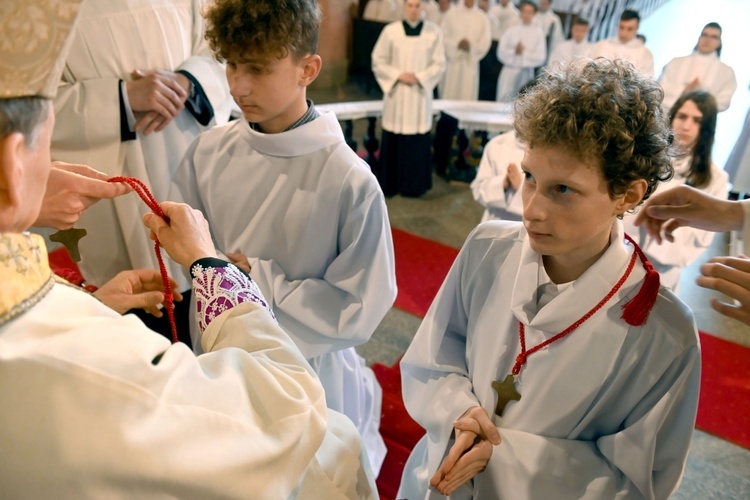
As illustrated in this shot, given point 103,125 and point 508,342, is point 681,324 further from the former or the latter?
Answer: point 103,125

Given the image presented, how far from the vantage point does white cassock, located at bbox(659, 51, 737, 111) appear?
570 centimetres

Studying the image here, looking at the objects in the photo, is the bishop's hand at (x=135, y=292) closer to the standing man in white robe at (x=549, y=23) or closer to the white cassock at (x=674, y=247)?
the white cassock at (x=674, y=247)

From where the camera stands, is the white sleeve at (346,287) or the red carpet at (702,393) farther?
the red carpet at (702,393)

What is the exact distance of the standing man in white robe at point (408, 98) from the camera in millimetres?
5676

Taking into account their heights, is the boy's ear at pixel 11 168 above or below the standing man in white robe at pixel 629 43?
above

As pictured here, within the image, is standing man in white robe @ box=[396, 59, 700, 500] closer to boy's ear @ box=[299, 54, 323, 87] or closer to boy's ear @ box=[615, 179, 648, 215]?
boy's ear @ box=[615, 179, 648, 215]

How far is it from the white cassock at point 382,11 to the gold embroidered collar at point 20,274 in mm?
9130

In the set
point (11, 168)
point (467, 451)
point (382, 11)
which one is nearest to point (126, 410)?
point (11, 168)

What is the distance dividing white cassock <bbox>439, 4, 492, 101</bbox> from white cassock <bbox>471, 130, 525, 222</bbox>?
14.2ft

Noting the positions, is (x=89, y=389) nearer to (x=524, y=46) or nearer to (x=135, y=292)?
(x=135, y=292)

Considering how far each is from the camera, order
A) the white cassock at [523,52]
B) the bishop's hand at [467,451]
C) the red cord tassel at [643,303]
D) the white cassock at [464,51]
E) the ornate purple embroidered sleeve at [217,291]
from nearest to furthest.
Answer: the ornate purple embroidered sleeve at [217,291]
the red cord tassel at [643,303]
the bishop's hand at [467,451]
the white cassock at [523,52]
the white cassock at [464,51]

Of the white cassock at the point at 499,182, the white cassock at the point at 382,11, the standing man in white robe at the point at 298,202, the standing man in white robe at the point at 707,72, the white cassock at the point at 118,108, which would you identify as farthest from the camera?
the white cassock at the point at 382,11

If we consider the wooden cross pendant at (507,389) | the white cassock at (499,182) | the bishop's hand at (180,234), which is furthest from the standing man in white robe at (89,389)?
the white cassock at (499,182)

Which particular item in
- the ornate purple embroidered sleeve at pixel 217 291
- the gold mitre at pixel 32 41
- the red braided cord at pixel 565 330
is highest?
the gold mitre at pixel 32 41
